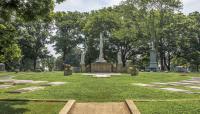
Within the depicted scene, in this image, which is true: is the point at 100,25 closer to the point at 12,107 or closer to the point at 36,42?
the point at 36,42

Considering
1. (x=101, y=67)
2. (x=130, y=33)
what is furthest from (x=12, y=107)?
(x=130, y=33)

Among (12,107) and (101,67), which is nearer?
(12,107)

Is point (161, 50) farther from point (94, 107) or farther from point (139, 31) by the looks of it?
point (94, 107)

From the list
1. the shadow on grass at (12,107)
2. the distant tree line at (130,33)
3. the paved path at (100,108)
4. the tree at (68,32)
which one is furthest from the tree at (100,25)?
the shadow on grass at (12,107)

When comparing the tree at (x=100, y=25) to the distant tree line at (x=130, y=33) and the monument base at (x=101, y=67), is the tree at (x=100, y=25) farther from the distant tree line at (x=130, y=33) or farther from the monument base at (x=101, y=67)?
the monument base at (x=101, y=67)

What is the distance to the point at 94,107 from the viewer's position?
1159 cm

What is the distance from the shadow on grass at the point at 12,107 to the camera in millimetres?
10338

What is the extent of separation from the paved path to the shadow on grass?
4.45 feet

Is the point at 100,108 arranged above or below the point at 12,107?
below

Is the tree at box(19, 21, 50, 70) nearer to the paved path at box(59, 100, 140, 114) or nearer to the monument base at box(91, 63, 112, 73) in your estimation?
the monument base at box(91, 63, 112, 73)

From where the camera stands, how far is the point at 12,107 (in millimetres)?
11023

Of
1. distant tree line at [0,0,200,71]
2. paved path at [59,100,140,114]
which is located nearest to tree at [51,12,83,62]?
distant tree line at [0,0,200,71]

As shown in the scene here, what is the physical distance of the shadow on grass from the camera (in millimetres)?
10338

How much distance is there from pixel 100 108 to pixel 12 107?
2.99 metres
